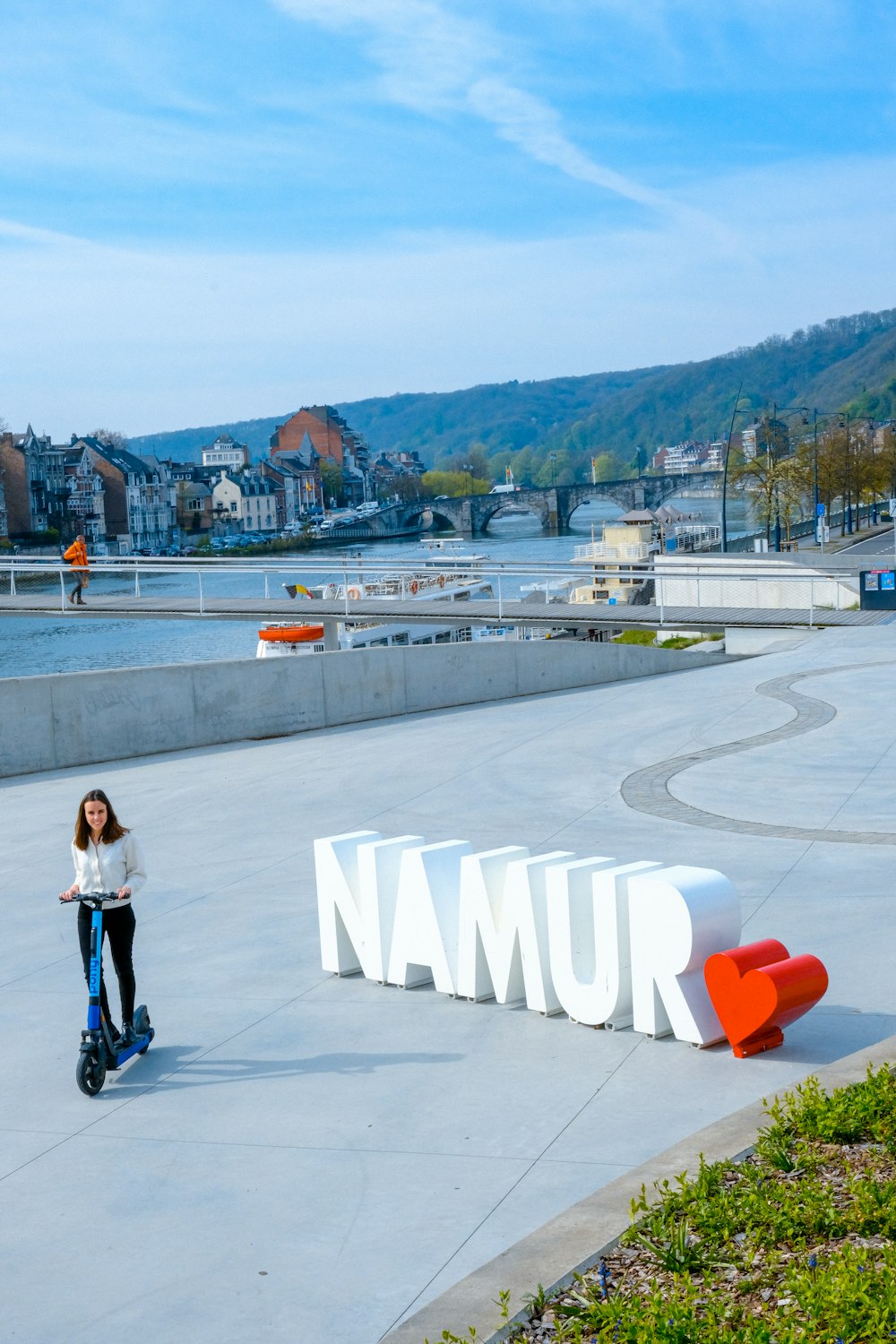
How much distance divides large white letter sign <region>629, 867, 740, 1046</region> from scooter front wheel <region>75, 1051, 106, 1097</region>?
2575mm

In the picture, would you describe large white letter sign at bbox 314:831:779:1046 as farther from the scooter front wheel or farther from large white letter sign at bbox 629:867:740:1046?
the scooter front wheel

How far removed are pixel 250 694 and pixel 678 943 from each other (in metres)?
11.9

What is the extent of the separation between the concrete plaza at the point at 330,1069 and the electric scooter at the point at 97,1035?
12 cm

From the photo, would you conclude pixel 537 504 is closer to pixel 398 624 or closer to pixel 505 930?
pixel 398 624

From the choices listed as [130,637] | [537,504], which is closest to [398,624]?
[130,637]

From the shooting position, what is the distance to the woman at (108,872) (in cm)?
659

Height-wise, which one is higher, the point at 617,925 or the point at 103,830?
the point at 103,830

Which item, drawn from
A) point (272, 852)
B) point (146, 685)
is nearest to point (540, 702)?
point (146, 685)

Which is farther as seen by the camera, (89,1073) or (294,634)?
(294,634)

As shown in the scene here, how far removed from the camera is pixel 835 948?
780 cm

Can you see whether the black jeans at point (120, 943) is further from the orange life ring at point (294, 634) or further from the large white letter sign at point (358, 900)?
the orange life ring at point (294, 634)

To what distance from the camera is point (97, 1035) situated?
633 centimetres

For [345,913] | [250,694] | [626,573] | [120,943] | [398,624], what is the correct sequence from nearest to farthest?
[120,943]
[345,913]
[250,694]
[626,573]
[398,624]

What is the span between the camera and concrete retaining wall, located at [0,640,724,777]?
16.1m
